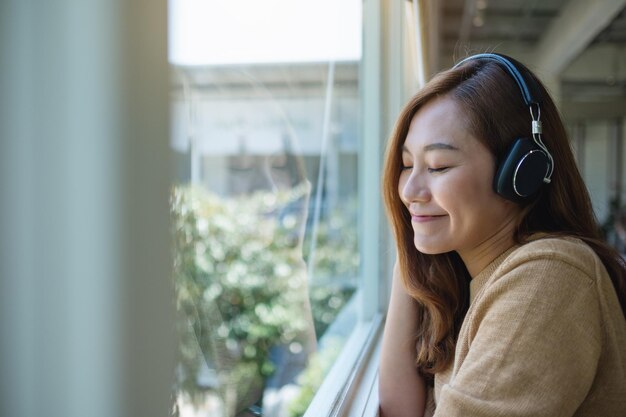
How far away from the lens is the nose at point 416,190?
891mm

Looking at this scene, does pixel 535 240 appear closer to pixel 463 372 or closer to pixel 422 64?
pixel 463 372

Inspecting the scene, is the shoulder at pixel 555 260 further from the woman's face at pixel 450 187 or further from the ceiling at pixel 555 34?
the ceiling at pixel 555 34

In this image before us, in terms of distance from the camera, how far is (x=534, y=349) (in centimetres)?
66

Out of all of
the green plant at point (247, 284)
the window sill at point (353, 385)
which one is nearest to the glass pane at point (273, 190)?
the green plant at point (247, 284)

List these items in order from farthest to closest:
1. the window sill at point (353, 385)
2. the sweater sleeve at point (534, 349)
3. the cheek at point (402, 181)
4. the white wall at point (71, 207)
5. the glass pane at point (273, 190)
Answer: the glass pane at point (273, 190)
the window sill at point (353, 385)
the cheek at point (402, 181)
the sweater sleeve at point (534, 349)
the white wall at point (71, 207)

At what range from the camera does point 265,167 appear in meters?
2.88

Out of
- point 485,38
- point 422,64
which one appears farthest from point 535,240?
point 485,38

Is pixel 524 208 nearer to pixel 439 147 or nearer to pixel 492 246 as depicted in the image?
pixel 492 246

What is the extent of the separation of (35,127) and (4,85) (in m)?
0.03

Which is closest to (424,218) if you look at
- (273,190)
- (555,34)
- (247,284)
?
(247,284)

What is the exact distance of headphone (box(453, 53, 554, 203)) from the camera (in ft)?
2.66

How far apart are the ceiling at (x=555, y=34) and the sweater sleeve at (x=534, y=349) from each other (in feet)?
12.8

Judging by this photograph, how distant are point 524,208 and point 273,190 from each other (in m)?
1.86

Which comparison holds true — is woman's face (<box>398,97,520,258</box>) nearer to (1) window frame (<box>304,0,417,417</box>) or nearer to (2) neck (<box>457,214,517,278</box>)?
(2) neck (<box>457,214,517,278</box>)
